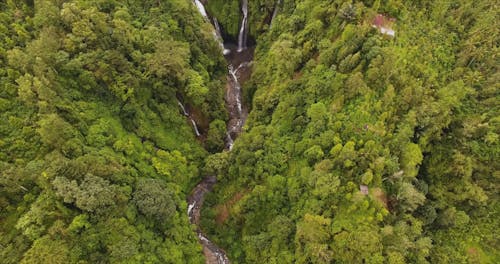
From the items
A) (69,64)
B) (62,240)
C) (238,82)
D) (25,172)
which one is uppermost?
(69,64)

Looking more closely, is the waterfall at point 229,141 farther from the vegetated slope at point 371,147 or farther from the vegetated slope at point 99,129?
the vegetated slope at point 371,147

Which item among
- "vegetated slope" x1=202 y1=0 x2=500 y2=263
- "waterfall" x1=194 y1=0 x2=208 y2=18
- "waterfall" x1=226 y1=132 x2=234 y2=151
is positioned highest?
"waterfall" x1=194 y1=0 x2=208 y2=18

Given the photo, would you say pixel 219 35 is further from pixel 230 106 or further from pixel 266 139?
pixel 266 139

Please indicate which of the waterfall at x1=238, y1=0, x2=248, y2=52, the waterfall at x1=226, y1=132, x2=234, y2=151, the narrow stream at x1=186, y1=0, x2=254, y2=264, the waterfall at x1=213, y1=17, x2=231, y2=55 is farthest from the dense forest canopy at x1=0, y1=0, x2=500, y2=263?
the waterfall at x1=238, y1=0, x2=248, y2=52

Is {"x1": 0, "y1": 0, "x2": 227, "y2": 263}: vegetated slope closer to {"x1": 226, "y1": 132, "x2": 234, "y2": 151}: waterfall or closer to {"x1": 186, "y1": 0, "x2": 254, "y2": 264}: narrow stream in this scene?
{"x1": 186, "y1": 0, "x2": 254, "y2": 264}: narrow stream

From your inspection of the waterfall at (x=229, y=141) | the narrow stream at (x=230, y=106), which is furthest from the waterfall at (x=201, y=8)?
the waterfall at (x=229, y=141)

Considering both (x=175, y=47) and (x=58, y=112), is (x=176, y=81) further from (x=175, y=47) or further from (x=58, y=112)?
(x=58, y=112)

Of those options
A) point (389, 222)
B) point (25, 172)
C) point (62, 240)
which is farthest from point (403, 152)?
point (25, 172)
